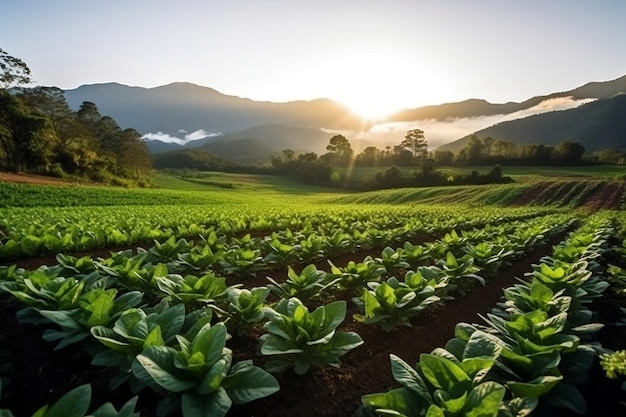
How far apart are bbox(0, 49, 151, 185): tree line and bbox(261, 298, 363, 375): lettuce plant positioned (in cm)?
5521

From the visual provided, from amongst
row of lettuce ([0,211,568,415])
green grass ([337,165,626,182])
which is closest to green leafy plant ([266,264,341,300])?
row of lettuce ([0,211,568,415])

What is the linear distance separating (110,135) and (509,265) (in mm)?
83619

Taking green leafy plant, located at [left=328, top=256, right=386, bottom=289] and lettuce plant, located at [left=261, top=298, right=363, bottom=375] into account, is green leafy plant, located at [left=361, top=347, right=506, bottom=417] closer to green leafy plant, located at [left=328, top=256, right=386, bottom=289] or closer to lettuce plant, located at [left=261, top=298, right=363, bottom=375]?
lettuce plant, located at [left=261, top=298, right=363, bottom=375]

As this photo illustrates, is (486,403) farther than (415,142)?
No

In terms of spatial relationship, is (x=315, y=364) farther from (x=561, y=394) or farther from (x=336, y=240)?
(x=336, y=240)

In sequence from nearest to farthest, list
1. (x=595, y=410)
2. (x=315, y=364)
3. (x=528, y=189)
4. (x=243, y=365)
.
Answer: (x=243, y=365)
(x=595, y=410)
(x=315, y=364)
(x=528, y=189)

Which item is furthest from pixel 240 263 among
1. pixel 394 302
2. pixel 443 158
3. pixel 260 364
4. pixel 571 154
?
pixel 443 158

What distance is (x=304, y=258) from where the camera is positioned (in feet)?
24.8

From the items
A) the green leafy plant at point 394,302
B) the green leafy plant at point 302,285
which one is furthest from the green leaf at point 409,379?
the green leafy plant at point 302,285

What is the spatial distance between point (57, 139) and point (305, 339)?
203 feet

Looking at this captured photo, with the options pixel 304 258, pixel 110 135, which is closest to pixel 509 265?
pixel 304 258

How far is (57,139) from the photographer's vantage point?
174ft

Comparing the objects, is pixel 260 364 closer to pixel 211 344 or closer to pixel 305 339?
pixel 305 339

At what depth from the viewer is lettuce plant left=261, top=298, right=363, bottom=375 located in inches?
127
